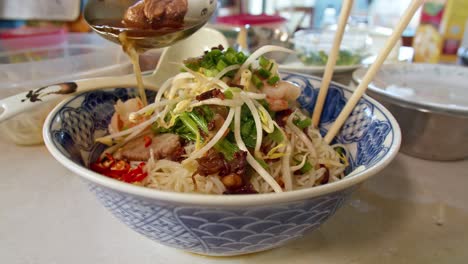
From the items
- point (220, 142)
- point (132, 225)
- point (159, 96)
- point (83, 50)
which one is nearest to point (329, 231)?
point (220, 142)

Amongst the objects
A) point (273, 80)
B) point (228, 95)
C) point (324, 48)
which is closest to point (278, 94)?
point (273, 80)

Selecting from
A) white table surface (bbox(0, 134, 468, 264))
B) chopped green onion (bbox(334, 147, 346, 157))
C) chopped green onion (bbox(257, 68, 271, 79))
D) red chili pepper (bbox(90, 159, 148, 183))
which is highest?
chopped green onion (bbox(257, 68, 271, 79))

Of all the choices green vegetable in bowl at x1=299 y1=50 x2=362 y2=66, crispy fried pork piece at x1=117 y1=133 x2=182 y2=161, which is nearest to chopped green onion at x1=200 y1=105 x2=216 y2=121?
crispy fried pork piece at x1=117 y1=133 x2=182 y2=161

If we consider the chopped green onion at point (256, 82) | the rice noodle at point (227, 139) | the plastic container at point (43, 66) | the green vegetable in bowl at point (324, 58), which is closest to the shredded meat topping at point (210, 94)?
the rice noodle at point (227, 139)

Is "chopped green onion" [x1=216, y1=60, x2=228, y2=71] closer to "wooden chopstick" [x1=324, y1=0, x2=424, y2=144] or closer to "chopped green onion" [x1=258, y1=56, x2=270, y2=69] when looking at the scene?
"chopped green onion" [x1=258, y1=56, x2=270, y2=69]

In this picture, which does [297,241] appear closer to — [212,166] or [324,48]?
[212,166]

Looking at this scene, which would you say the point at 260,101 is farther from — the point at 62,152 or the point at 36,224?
the point at 36,224

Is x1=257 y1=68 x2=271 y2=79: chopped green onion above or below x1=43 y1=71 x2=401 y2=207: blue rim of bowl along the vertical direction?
above
